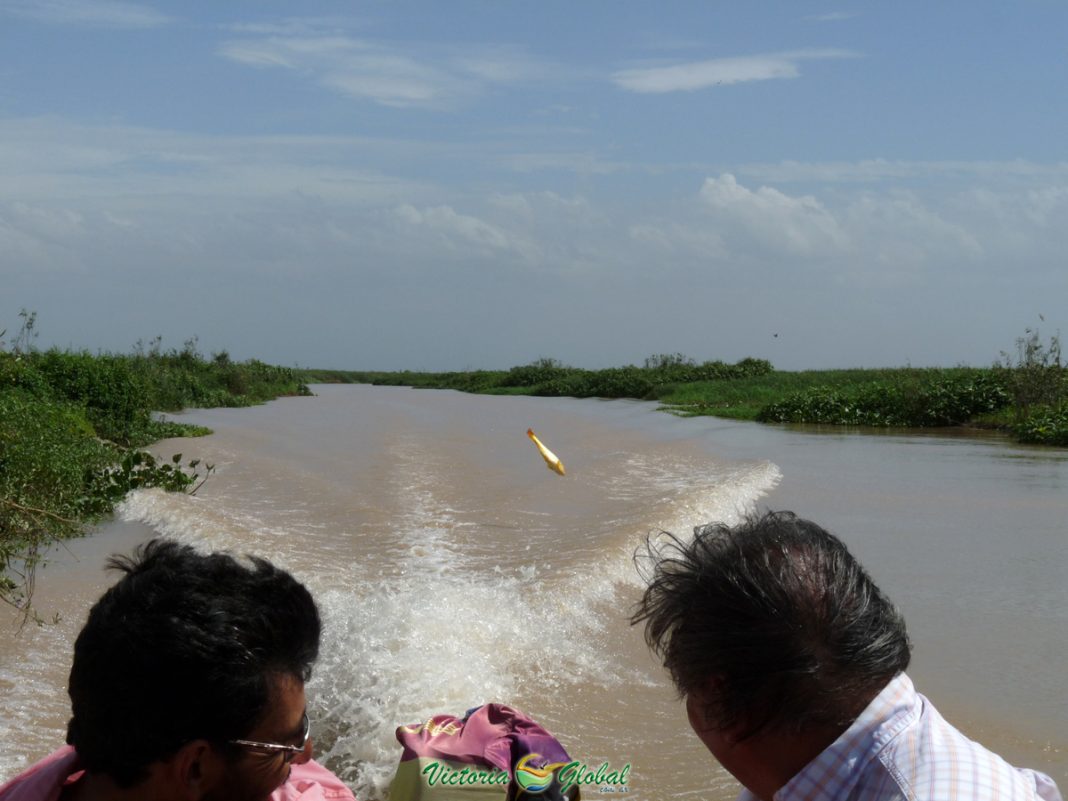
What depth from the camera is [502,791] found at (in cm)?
275

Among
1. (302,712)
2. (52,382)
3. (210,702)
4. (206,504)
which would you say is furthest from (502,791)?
(52,382)

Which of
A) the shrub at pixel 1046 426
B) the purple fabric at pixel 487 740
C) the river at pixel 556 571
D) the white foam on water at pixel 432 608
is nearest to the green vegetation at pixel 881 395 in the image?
the shrub at pixel 1046 426

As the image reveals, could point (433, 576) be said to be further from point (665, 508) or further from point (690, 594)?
point (690, 594)

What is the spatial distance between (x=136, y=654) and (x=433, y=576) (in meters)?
6.55

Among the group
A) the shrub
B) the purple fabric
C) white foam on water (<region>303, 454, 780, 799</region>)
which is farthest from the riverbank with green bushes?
the purple fabric

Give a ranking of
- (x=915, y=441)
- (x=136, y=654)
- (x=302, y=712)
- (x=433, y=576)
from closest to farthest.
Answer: (x=136, y=654) → (x=302, y=712) → (x=433, y=576) → (x=915, y=441)

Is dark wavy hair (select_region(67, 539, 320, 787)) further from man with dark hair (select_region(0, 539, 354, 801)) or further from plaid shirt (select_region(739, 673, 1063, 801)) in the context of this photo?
plaid shirt (select_region(739, 673, 1063, 801))

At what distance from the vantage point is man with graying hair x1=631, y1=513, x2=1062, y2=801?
154cm

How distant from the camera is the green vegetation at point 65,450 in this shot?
7.56 m

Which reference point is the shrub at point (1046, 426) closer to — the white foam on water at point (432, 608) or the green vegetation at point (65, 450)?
the white foam on water at point (432, 608)

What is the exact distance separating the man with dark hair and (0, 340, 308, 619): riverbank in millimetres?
5180

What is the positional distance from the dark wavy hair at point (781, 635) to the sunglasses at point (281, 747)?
0.63 m

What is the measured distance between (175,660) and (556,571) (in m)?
6.66

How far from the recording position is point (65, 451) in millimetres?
10078
